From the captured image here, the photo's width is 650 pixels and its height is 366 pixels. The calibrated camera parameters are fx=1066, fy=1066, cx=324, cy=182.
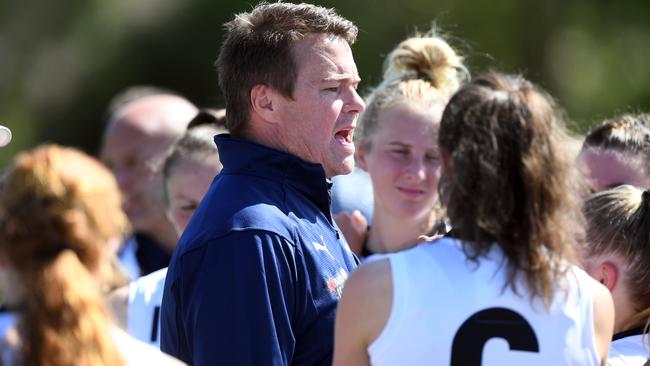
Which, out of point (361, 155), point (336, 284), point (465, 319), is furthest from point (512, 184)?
point (361, 155)

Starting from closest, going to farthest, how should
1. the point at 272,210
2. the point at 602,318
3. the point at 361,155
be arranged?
the point at 602,318 → the point at 272,210 → the point at 361,155

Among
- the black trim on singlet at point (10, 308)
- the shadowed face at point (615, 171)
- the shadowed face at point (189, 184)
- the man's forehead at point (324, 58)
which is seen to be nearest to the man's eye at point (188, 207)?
the shadowed face at point (189, 184)

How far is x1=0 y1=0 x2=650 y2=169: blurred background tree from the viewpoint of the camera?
11.8m

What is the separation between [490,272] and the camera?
2441 millimetres

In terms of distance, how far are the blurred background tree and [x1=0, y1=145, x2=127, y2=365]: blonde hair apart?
8.85 meters

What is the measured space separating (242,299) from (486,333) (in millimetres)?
742

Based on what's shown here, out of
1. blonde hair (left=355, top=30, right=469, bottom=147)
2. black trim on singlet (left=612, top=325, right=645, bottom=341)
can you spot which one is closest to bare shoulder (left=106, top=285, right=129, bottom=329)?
blonde hair (left=355, top=30, right=469, bottom=147)

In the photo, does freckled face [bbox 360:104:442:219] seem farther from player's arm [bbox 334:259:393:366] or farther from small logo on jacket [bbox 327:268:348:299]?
player's arm [bbox 334:259:393:366]

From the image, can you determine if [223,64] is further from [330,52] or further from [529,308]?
[529,308]

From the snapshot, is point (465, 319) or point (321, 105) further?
point (321, 105)

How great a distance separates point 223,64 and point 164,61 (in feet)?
36.6

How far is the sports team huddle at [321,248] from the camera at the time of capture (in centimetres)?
223

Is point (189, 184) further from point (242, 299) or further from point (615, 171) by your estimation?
point (615, 171)

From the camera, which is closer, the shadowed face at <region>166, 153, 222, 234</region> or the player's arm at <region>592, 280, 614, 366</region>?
the player's arm at <region>592, 280, 614, 366</region>
